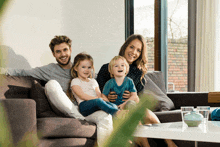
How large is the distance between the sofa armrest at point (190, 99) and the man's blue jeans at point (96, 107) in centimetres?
105

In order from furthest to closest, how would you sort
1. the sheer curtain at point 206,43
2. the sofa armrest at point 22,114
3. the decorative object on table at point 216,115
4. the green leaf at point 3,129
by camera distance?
the sheer curtain at point 206,43
the decorative object on table at point 216,115
the sofa armrest at point 22,114
the green leaf at point 3,129

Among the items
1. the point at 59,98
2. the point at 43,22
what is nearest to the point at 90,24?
the point at 43,22

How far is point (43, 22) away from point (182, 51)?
7.79 feet

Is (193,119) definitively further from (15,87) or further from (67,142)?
(15,87)

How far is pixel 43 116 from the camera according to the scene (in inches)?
79.6

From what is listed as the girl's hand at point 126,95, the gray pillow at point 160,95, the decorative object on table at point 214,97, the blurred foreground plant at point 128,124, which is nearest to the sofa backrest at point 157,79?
the gray pillow at point 160,95

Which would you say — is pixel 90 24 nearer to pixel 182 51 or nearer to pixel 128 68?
pixel 128 68

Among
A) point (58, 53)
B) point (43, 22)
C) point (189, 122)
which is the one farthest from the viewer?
point (43, 22)

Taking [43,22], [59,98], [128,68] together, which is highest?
[43,22]

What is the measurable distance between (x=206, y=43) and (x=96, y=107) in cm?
264

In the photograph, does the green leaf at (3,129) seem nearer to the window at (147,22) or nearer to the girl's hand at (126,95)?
the girl's hand at (126,95)

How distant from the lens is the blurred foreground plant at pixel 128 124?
126mm

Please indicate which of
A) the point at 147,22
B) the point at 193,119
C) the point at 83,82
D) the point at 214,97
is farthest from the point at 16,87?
the point at 147,22

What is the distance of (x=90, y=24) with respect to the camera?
3346 mm
